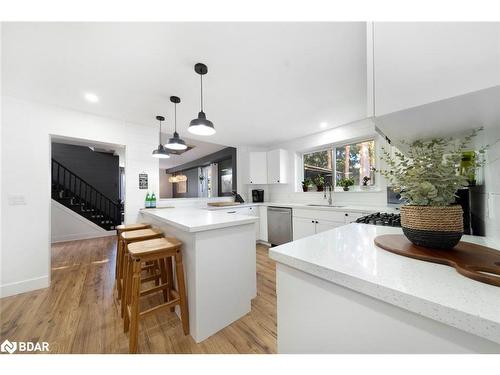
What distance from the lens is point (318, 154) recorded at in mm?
4105

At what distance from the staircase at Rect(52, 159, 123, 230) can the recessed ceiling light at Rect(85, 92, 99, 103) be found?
4126 mm

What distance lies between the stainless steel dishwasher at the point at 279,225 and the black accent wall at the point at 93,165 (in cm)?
538

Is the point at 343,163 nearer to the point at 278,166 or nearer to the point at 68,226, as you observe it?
the point at 278,166

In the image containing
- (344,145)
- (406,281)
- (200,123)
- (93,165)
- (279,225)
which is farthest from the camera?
Result: (93,165)

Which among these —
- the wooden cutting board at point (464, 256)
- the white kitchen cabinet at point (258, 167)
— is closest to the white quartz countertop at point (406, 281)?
the wooden cutting board at point (464, 256)

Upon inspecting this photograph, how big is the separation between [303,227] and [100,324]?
113 inches

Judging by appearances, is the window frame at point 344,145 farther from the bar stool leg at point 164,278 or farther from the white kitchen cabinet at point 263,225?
the bar stool leg at point 164,278

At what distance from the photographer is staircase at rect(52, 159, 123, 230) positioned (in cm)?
517

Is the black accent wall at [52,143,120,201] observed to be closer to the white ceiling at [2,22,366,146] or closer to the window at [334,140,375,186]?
the white ceiling at [2,22,366,146]

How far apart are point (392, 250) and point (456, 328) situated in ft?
1.15

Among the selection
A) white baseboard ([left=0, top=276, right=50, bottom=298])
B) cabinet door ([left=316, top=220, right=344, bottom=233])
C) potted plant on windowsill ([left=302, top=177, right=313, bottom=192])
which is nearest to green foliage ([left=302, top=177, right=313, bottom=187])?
potted plant on windowsill ([left=302, top=177, right=313, bottom=192])

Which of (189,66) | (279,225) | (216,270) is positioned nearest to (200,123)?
(189,66)

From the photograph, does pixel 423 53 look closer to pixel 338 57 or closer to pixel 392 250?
pixel 392 250

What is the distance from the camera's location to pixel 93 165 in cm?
603
